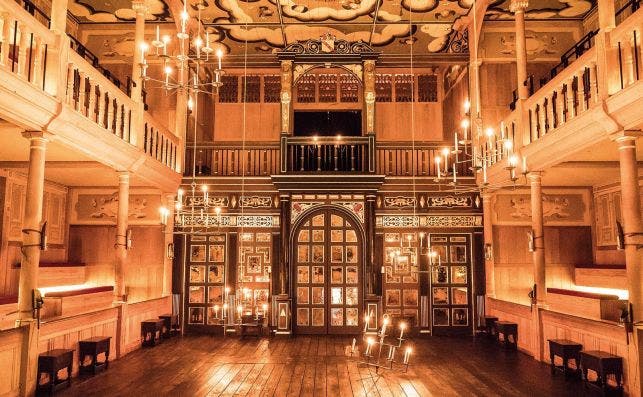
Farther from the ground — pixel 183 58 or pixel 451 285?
pixel 183 58

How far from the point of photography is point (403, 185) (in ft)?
39.4

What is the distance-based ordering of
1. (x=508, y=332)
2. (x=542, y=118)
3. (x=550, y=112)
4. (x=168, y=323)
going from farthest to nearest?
(x=168, y=323) < (x=508, y=332) < (x=542, y=118) < (x=550, y=112)

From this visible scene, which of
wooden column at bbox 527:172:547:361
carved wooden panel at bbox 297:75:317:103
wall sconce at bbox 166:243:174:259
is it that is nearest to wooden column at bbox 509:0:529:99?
wooden column at bbox 527:172:547:361

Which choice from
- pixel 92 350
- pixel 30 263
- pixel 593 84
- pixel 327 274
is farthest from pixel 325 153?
pixel 30 263

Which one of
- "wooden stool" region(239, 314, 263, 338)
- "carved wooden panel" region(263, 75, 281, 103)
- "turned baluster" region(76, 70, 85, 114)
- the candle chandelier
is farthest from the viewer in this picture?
"carved wooden panel" region(263, 75, 281, 103)

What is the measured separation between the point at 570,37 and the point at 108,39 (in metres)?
11.9

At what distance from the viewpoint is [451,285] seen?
39.2ft

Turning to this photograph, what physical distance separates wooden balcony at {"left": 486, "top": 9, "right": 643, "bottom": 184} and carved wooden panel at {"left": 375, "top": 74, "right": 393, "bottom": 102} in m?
5.69

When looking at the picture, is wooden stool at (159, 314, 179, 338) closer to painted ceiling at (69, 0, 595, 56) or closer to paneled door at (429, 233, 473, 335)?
paneled door at (429, 233, 473, 335)

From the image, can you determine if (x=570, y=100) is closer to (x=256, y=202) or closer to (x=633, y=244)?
(x=633, y=244)

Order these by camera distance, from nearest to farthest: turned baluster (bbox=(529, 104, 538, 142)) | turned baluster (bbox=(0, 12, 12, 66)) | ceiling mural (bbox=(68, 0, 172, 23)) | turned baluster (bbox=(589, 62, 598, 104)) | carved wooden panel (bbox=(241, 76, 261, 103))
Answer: turned baluster (bbox=(0, 12, 12, 66)) < turned baluster (bbox=(589, 62, 598, 104)) < turned baluster (bbox=(529, 104, 538, 142)) < ceiling mural (bbox=(68, 0, 172, 23)) < carved wooden panel (bbox=(241, 76, 261, 103))

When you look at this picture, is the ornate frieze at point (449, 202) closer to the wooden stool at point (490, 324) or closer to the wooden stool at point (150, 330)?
the wooden stool at point (490, 324)

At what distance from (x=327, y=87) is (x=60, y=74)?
879 cm

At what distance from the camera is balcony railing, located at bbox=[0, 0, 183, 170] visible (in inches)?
223
